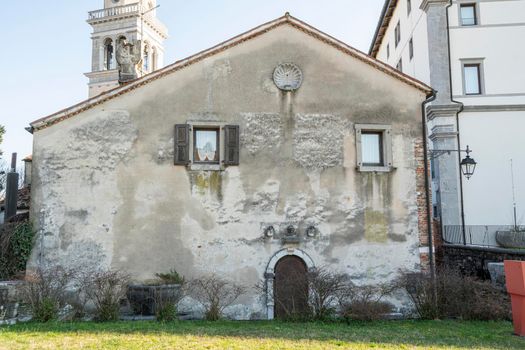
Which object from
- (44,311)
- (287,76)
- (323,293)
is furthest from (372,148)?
(44,311)

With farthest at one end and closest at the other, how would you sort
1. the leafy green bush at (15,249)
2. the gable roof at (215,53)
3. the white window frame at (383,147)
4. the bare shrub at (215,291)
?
the white window frame at (383,147)
the gable roof at (215,53)
the leafy green bush at (15,249)
the bare shrub at (215,291)

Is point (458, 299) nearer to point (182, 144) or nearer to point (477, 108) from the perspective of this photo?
point (182, 144)

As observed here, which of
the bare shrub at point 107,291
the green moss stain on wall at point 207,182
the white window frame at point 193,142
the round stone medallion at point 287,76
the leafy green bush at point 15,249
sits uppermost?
the round stone medallion at point 287,76

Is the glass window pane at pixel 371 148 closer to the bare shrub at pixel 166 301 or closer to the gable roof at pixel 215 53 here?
the gable roof at pixel 215 53

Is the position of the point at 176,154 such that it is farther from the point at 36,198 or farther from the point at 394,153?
the point at 394,153

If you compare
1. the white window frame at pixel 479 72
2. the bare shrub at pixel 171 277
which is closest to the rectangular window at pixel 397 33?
the white window frame at pixel 479 72

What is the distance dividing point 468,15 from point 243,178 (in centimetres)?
1554

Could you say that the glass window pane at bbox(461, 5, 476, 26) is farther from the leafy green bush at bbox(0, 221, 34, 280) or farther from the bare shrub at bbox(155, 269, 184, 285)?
the leafy green bush at bbox(0, 221, 34, 280)

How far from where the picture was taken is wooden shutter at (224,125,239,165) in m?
14.1

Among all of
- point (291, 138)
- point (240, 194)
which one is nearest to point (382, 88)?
point (291, 138)

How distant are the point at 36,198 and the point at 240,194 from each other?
5.67 meters

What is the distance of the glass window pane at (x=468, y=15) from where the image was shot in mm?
22906

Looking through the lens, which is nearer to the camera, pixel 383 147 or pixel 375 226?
pixel 375 226

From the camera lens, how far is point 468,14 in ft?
75.4
